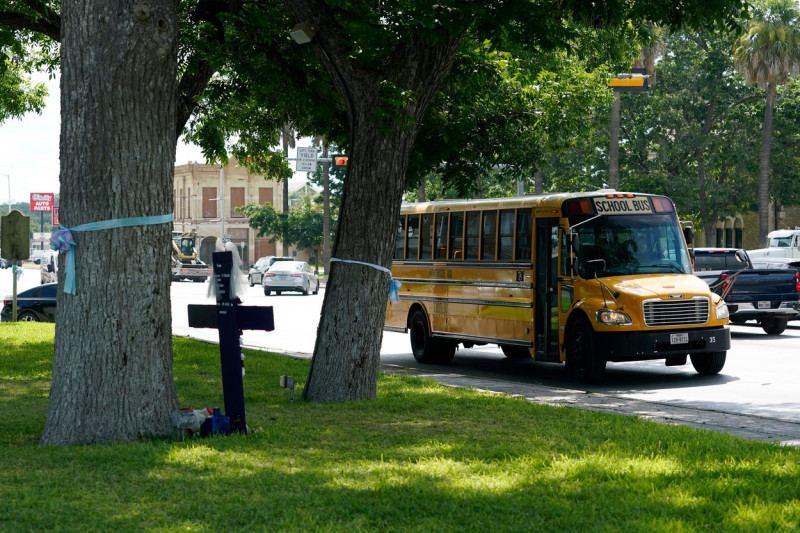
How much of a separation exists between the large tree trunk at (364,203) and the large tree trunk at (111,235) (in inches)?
109

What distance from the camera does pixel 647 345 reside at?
48.0 feet

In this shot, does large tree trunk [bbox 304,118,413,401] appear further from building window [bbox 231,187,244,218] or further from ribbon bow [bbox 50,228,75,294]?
building window [bbox 231,187,244,218]

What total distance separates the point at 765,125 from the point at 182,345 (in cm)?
3104

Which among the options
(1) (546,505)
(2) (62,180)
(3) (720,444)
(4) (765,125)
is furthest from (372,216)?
(4) (765,125)

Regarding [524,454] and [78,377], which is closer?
[524,454]

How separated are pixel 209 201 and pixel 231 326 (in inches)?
3298

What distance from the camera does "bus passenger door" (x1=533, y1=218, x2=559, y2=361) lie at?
15.8 m

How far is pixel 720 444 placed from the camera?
8.62 metres

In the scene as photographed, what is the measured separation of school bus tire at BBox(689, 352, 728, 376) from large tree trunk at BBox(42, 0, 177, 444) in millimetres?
8982

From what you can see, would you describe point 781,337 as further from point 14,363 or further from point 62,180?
point 62,180

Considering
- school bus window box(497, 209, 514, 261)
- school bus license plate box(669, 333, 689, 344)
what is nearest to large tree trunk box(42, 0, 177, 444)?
school bus license plate box(669, 333, 689, 344)

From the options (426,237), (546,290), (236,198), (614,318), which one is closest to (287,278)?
(426,237)

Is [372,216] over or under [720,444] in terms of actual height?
over

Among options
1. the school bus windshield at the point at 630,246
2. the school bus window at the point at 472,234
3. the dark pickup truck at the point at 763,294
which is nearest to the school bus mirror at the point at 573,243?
the school bus windshield at the point at 630,246
